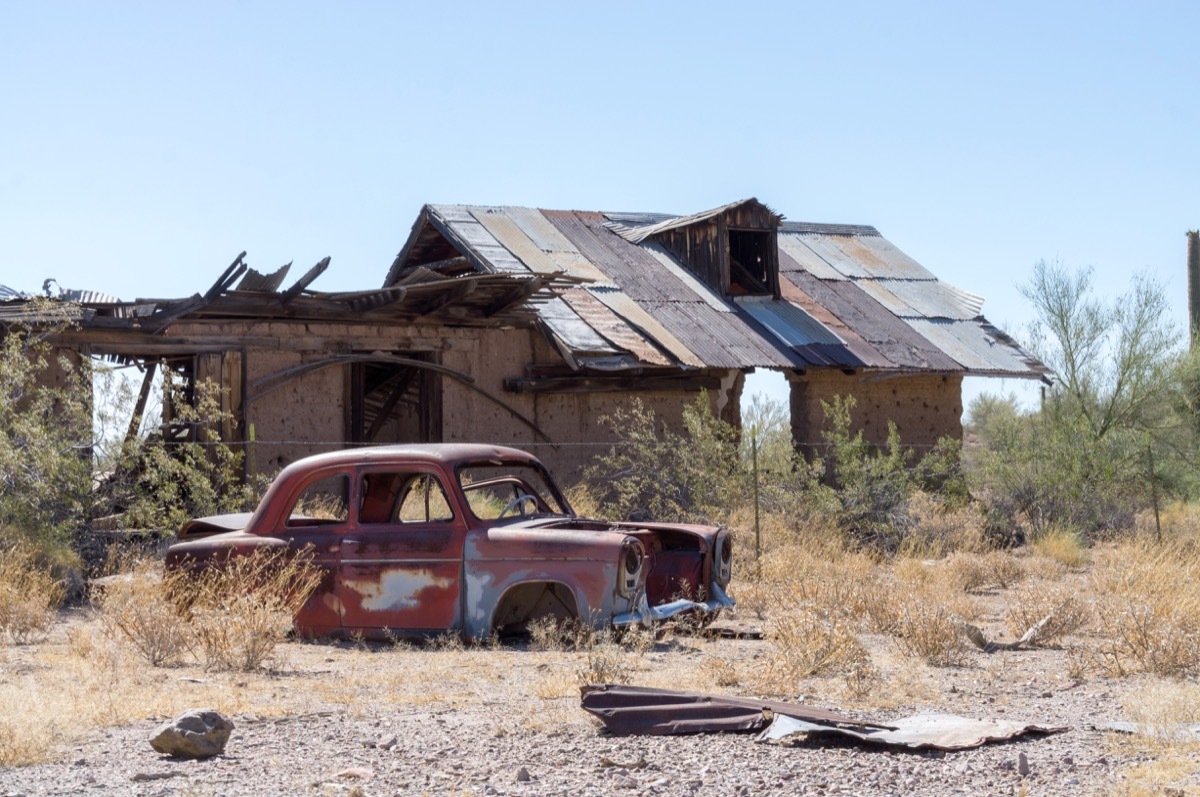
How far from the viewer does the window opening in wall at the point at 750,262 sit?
2297 centimetres

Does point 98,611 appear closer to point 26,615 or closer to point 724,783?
point 26,615

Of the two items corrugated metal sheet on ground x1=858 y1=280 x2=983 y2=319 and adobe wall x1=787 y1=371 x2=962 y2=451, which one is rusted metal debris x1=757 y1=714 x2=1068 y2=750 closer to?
adobe wall x1=787 y1=371 x2=962 y2=451

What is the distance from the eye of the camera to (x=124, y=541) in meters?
13.6

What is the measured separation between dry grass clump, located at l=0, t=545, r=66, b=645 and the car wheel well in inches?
138

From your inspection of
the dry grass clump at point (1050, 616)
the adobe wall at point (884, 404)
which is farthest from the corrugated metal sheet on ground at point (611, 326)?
the dry grass clump at point (1050, 616)

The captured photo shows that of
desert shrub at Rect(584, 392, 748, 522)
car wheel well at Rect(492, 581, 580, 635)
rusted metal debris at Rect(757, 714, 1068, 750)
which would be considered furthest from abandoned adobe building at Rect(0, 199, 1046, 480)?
rusted metal debris at Rect(757, 714, 1068, 750)

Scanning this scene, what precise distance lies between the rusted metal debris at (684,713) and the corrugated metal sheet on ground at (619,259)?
1460 centimetres

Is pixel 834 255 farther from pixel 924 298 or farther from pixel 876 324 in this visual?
pixel 876 324

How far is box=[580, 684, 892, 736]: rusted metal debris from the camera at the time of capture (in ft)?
19.9

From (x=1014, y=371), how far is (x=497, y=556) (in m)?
14.9

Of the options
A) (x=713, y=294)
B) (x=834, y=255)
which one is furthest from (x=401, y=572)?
(x=834, y=255)

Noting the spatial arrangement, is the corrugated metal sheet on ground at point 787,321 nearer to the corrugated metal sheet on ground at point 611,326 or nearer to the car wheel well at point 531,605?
the corrugated metal sheet on ground at point 611,326

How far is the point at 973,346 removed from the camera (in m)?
22.6

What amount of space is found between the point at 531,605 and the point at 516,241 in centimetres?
1221
